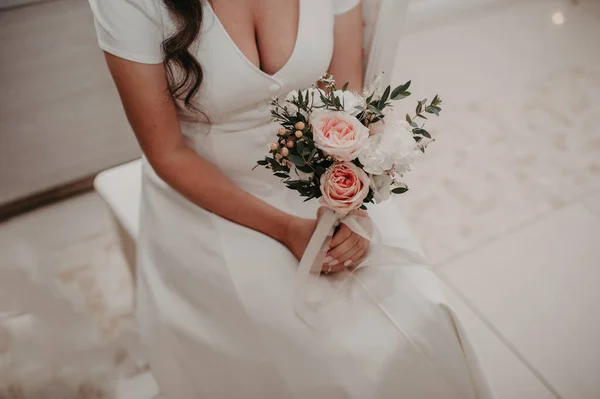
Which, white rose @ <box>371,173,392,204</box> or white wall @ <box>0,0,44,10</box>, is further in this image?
white wall @ <box>0,0,44,10</box>

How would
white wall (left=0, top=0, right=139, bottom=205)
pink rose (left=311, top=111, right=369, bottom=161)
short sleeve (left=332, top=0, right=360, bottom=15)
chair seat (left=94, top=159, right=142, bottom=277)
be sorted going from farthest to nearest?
white wall (left=0, top=0, right=139, bottom=205)
chair seat (left=94, top=159, right=142, bottom=277)
short sleeve (left=332, top=0, right=360, bottom=15)
pink rose (left=311, top=111, right=369, bottom=161)

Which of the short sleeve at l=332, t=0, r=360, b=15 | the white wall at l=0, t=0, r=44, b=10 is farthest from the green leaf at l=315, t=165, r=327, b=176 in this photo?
the white wall at l=0, t=0, r=44, b=10

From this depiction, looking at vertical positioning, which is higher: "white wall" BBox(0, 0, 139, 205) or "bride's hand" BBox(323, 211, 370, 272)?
"bride's hand" BBox(323, 211, 370, 272)

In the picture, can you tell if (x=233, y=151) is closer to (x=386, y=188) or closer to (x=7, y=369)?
(x=386, y=188)

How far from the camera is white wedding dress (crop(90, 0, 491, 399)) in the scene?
102 cm

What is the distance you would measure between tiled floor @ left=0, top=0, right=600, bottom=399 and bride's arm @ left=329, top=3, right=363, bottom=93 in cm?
92

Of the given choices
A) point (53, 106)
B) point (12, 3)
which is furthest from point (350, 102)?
point (12, 3)

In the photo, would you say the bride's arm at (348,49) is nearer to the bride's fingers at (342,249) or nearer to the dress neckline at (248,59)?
the dress neckline at (248,59)

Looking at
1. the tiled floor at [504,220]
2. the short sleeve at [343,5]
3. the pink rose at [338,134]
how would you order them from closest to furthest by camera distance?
the pink rose at [338,134] < the short sleeve at [343,5] < the tiled floor at [504,220]

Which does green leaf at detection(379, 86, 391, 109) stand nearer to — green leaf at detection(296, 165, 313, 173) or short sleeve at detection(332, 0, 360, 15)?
green leaf at detection(296, 165, 313, 173)

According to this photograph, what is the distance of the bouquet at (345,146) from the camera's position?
0.86 meters

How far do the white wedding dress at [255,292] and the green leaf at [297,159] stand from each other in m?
0.26

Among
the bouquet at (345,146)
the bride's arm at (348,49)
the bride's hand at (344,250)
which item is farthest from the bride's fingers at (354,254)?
the bride's arm at (348,49)

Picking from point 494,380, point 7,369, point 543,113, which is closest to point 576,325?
point 494,380
